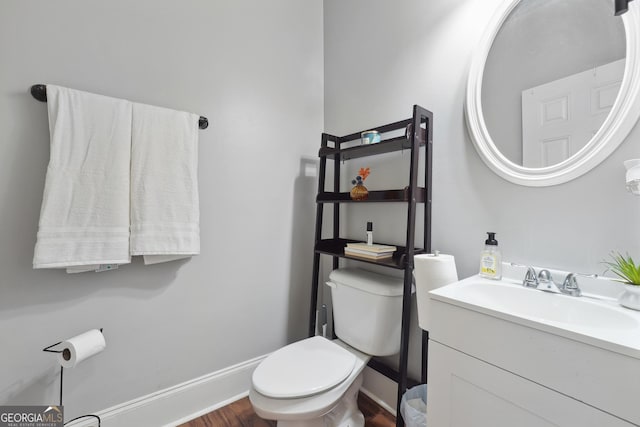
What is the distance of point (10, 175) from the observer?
100 centimetres

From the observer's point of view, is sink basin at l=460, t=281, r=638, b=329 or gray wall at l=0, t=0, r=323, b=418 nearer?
sink basin at l=460, t=281, r=638, b=329

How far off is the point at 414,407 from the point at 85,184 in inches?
64.8

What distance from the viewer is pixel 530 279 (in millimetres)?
899

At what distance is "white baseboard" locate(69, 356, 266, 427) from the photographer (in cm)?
119

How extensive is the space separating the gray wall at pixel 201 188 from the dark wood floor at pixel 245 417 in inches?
8.6

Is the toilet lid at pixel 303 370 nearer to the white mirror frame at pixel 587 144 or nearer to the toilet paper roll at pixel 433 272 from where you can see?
the toilet paper roll at pixel 433 272

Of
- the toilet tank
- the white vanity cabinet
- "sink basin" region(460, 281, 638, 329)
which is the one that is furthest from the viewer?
the toilet tank

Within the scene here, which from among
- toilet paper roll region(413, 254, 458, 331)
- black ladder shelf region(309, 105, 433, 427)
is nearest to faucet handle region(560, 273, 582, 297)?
toilet paper roll region(413, 254, 458, 331)

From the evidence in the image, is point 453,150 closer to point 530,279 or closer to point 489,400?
point 530,279

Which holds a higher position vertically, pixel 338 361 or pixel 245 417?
pixel 338 361

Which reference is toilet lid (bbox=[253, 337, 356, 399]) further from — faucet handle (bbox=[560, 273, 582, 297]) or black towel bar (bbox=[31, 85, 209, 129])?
black towel bar (bbox=[31, 85, 209, 129])

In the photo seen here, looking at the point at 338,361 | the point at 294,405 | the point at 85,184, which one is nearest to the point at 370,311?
the point at 338,361

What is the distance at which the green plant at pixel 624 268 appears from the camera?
0.71m

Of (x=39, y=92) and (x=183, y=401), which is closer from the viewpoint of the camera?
(x=39, y=92)
